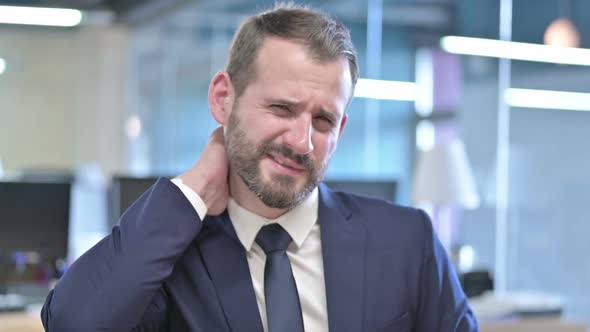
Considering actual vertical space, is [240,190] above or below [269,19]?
below

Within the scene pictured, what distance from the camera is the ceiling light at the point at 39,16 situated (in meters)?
10.1

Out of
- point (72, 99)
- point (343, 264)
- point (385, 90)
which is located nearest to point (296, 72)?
point (343, 264)

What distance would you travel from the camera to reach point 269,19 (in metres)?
1.60

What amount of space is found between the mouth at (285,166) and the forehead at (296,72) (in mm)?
115

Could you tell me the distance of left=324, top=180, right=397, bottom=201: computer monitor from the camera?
334 cm

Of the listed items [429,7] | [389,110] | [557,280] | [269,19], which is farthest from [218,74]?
[389,110]

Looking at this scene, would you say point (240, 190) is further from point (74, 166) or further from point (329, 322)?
point (74, 166)

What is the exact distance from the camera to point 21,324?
3209mm

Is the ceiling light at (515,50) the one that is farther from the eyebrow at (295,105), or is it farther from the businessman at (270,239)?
the eyebrow at (295,105)

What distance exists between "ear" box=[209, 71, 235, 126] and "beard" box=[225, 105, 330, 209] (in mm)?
52

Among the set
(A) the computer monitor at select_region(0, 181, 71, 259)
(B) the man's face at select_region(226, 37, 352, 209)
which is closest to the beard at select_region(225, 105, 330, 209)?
(B) the man's face at select_region(226, 37, 352, 209)

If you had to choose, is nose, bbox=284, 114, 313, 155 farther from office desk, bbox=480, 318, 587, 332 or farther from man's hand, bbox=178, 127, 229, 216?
office desk, bbox=480, 318, 587, 332

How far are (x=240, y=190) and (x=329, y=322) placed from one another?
309 millimetres

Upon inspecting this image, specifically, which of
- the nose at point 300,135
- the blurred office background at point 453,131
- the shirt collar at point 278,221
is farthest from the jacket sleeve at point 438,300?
the blurred office background at point 453,131
